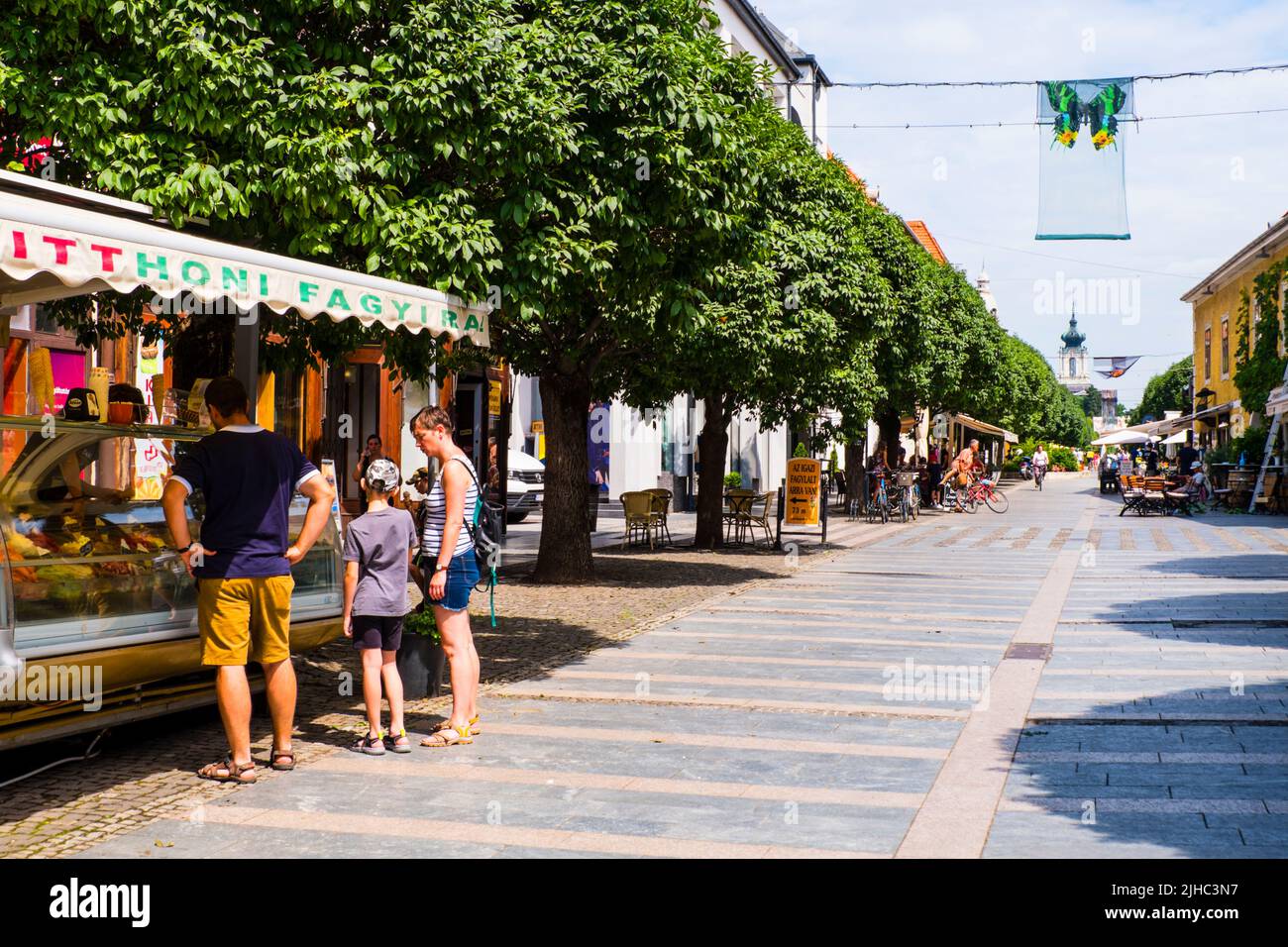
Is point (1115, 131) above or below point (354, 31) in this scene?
above

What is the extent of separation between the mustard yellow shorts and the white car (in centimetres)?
2141

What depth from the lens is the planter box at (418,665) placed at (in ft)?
27.1

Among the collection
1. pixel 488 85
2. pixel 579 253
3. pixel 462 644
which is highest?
pixel 488 85

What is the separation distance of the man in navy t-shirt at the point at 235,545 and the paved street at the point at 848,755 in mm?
529

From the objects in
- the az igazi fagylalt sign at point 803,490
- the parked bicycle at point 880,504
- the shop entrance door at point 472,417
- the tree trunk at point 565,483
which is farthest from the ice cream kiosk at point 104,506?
the parked bicycle at point 880,504

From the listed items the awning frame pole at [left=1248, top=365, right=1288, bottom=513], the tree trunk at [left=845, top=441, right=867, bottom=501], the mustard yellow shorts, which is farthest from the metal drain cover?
the awning frame pole at [left=1248, top=365, right=1288, bottom=513]

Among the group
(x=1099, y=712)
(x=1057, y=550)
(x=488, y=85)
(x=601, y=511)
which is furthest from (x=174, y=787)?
(x=601, y=511)

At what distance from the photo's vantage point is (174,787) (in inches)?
241

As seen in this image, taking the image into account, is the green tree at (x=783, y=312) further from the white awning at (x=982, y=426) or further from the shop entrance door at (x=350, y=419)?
the white awning at (x=982, y=426)

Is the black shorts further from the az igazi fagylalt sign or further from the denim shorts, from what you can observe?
the az igazi fagylalt sign

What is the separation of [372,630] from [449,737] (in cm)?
70
